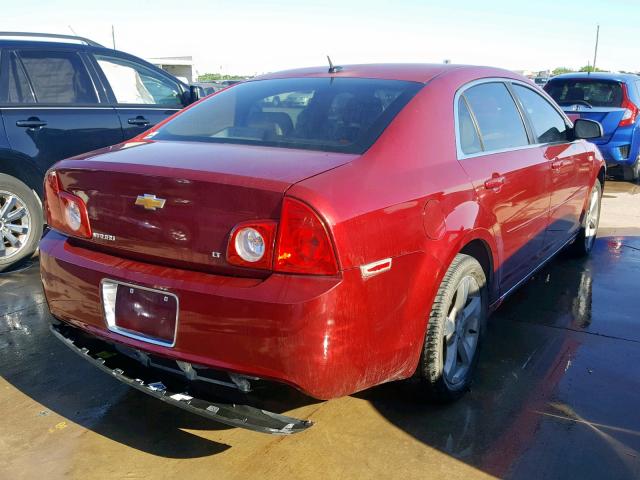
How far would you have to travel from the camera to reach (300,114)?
3203mm

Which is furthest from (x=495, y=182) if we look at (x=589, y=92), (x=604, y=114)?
(x=589, y=92)

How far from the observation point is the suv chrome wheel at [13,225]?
5.15 metres

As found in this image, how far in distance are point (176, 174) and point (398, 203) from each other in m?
0.87

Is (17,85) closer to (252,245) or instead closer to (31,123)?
(31,123)

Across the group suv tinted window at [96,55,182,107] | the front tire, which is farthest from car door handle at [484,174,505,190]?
suv tinted window at [96,55,182,107]

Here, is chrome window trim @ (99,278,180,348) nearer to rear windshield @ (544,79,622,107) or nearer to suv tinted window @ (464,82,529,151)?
suv tinted window @ (464,82,529,151)

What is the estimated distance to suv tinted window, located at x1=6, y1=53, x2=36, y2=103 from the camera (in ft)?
17.1

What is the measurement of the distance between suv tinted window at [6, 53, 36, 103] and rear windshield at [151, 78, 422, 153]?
2.36 m

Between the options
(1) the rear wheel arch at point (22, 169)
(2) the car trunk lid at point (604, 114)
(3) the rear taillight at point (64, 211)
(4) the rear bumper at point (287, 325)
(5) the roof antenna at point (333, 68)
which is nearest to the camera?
(4) the rear bumper at point (287, 325)

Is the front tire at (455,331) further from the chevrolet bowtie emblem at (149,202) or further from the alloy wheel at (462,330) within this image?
the chevrolet bowtie emblem at (149,202)

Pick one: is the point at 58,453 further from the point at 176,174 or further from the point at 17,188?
the point at 17,188

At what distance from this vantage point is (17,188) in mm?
5188

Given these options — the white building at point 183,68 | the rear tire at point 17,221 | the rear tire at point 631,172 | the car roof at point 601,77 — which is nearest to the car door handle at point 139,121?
the rear tire at point 17,221

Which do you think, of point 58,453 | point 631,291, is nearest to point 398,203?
point 58,453
